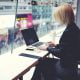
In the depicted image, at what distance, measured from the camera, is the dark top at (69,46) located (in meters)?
2.38

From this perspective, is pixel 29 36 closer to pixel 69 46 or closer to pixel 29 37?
pixel 29 37

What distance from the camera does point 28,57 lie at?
256 centimetres

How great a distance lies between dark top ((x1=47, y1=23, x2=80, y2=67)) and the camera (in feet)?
7.79

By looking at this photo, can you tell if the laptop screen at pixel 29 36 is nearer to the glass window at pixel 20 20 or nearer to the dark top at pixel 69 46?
the glass window at pixel 20 20

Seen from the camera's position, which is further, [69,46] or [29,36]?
[29,36]

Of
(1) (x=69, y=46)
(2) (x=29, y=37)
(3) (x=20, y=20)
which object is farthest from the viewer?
(3) (x=20, y=20)

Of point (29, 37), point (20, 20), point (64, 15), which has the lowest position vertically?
point (29, 37)

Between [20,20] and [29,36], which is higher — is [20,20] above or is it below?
above

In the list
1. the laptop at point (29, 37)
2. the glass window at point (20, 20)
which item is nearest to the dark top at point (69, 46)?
the laptop at point (29, 37)

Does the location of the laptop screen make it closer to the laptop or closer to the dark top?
the laptop

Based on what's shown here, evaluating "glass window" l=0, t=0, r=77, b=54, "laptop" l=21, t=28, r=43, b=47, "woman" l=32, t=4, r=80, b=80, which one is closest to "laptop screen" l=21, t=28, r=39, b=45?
"laptop" l=21, t=28, r=43, b=47

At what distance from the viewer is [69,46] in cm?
239

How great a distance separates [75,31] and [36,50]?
58 cm

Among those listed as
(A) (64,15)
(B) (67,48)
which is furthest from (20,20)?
(B) (67,48)
